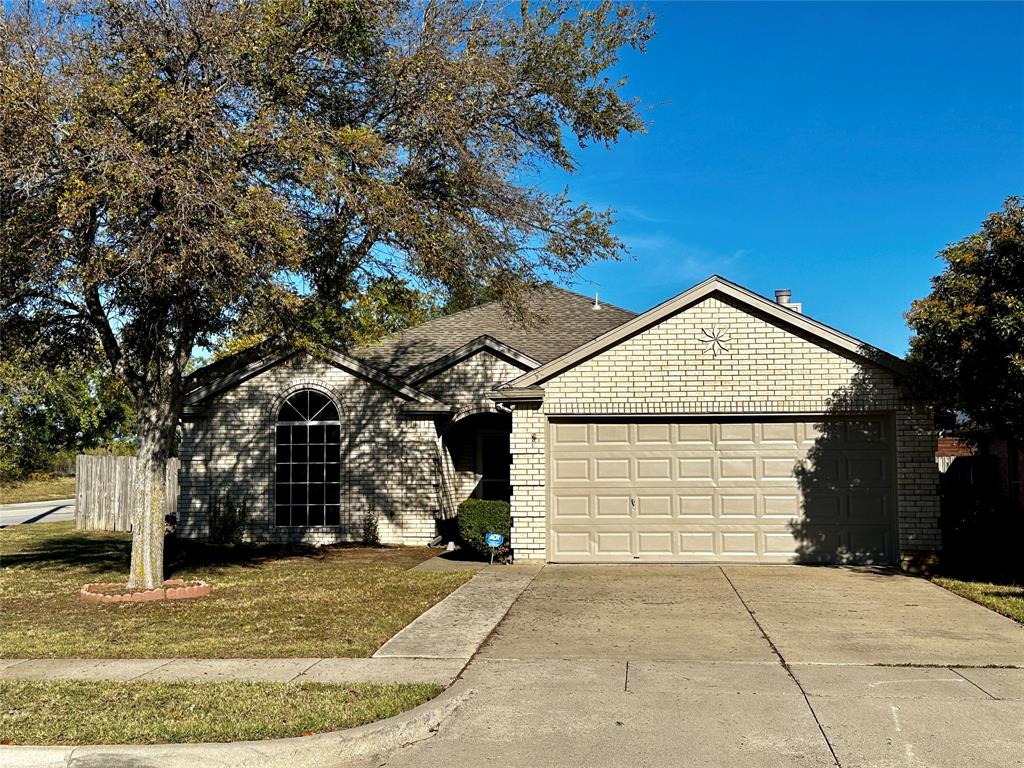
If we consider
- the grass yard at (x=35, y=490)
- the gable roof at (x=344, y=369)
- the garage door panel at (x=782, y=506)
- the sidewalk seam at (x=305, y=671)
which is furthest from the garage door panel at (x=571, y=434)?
the grass yard at (x=35, y=490)

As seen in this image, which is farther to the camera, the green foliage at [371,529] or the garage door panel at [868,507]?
the green foliage at [371,529]

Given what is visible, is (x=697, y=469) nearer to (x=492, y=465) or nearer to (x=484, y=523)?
(x=484, y=523)

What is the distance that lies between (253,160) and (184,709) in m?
7.07

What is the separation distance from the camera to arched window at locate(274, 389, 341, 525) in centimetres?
1861

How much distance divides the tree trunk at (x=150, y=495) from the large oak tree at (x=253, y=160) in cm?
3

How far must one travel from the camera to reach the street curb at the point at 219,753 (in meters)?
5.55

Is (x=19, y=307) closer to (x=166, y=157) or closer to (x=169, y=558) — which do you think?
(x=166, y=157)

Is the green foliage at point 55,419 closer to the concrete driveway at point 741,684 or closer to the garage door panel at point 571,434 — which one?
the garage door panel at point 571,434

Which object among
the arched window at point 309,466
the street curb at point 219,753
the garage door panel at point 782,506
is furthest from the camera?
the arched window at point 309,466

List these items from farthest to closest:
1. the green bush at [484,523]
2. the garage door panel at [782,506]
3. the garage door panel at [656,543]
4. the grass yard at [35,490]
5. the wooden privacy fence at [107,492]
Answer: the grass yard at [35,490] → the wooden privacy fence at [107,492] → the green bush at [484,523] → the garage door panel at [656,543] → the garage door panel at [782,506]

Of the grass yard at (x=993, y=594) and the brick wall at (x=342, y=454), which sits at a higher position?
the brick wall at (x=342, y=454)

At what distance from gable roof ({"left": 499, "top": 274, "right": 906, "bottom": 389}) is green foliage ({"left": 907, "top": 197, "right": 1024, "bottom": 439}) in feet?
5.62

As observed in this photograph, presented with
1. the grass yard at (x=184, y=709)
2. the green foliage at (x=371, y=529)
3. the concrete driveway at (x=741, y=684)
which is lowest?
the concrete driveway at (x=741, y=684)

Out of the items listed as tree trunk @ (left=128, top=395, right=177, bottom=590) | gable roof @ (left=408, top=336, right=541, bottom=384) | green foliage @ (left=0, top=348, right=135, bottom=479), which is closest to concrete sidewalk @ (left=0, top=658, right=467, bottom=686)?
Result: tree trunk @ (left=128, top=395, right=177, bottom=590)
